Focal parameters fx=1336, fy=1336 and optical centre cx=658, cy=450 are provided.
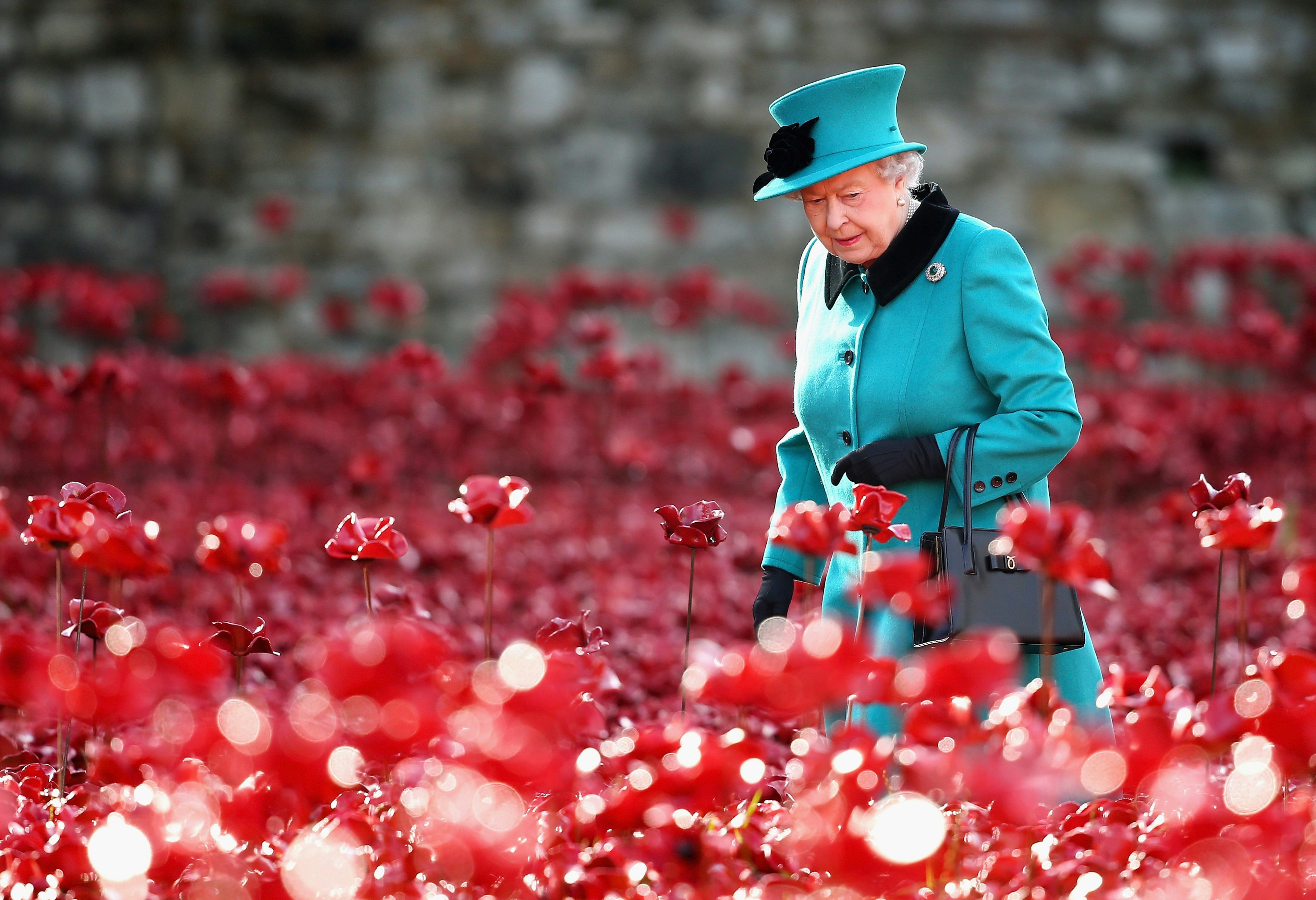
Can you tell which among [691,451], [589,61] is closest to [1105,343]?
[691,451]

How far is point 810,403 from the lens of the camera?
8.20ft

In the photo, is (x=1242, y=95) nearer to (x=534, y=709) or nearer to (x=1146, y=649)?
(x=1146, y=649)

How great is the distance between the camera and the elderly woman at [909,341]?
89.7 inches

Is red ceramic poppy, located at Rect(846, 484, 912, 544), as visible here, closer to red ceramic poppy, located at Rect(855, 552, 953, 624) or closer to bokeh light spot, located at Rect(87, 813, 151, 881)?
red ceramic poppy, located at Rect(855, 552, 953, 624)

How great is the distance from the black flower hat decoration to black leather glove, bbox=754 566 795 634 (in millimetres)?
756

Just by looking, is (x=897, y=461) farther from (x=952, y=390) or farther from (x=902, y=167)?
(x=902, y=167)

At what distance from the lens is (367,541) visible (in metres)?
2.15

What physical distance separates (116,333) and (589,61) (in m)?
3.61

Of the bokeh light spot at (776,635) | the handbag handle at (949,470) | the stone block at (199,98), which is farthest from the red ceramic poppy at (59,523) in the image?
the stone block at (199,98)

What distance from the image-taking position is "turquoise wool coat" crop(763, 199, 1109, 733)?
2.27 meters

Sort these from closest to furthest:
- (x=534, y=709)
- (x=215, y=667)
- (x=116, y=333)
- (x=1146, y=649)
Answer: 1. (x=534, y=709)
2. (x=215, y=667)
3. (x=1146, y=649)
4. (x=116, y=333)

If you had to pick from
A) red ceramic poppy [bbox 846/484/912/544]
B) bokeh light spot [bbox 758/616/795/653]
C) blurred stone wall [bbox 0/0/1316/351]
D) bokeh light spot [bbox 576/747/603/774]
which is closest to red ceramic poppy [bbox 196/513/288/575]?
bokeh light spot [bbox 576/747/603/774]

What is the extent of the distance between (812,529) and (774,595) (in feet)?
2.13

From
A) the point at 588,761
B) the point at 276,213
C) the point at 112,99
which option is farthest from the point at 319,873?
the point at 112,99
